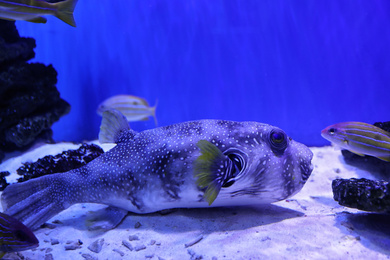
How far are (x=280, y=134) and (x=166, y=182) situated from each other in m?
1.36

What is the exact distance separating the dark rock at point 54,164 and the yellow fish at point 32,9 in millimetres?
2131

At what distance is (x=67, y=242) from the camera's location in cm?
277

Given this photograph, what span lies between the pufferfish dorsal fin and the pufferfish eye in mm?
703

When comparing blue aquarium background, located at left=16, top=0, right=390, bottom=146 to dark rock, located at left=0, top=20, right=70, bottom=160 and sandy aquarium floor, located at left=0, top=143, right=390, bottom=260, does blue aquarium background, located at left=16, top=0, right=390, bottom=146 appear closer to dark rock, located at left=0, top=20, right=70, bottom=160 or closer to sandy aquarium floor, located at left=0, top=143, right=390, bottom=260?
dark rock, located at left=0, top=20, right=70, bottom=160

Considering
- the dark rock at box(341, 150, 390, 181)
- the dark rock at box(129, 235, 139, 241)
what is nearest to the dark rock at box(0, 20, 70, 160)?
the dark rock at box(129, 235, 139, 241)

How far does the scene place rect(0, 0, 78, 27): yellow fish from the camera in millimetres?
3004

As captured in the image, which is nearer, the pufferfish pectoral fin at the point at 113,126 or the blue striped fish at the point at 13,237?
the blue striped fish at the point at 13,237

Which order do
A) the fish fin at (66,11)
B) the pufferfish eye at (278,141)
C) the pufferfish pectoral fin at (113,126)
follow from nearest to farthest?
the pufferfish eye at (278,141)
the fish fin at (66,11)
the pufferfish pectoral fin at (113,126)

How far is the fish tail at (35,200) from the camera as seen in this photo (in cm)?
286

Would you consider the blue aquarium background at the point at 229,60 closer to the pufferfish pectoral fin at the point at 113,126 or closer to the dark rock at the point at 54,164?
the dark rock at the point at 54,164

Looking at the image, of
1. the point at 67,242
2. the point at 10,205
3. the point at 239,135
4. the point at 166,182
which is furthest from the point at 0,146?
the point at 239,135

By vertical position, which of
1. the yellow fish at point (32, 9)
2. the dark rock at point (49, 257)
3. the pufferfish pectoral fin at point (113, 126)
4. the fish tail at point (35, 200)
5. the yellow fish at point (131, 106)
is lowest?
the dark rock at point (49, 257)

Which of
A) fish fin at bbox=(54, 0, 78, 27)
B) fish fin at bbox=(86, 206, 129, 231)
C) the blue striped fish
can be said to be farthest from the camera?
fish fin at bbox=(54, 0, 78, 27)

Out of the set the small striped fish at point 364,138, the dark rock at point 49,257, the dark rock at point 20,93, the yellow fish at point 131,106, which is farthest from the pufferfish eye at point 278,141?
the dark rock at point 20,93
